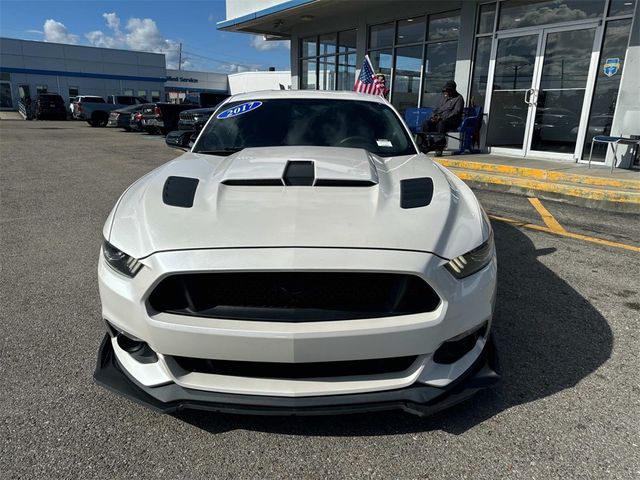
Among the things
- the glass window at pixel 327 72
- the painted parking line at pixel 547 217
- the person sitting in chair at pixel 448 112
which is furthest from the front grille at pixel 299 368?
the glass window at pixel 327 72

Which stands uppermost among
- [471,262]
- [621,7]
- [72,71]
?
[72,71]

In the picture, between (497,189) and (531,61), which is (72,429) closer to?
(497,189)

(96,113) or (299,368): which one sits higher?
(96,113)

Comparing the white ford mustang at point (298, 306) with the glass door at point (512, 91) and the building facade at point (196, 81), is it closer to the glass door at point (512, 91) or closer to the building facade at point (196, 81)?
the glass door at point (512, 91)

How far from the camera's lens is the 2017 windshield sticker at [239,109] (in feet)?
11.8

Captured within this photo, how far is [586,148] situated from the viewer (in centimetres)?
932

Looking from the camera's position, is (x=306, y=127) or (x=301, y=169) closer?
(x=301, y=169)

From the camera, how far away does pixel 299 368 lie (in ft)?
6.00

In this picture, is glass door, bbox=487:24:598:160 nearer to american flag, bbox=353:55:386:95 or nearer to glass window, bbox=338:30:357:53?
american flag, bbox=353:55:386:95

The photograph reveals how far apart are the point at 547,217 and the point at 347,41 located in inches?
436

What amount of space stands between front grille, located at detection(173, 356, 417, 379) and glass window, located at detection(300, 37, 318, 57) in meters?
16.4

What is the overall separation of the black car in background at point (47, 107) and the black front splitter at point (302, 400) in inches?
1446

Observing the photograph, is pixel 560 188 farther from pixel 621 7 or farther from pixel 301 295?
pixel 301 295

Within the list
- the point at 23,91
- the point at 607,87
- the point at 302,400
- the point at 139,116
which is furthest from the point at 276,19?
the point at 23,91
